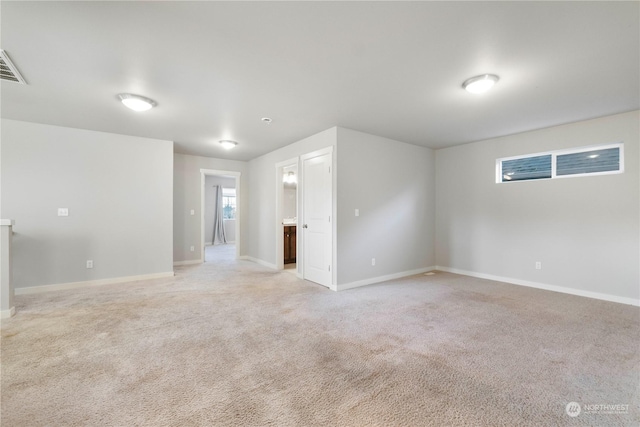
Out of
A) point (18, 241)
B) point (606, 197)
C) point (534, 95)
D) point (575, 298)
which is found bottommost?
point (575, 298)

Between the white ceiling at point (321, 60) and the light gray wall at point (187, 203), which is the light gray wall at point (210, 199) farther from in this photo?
the white ceiling at point (321, 60)

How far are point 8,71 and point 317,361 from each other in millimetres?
3914

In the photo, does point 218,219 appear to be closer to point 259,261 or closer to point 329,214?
point 259,261

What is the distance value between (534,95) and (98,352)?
517 cm

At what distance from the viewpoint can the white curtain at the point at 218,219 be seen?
10.4 metres

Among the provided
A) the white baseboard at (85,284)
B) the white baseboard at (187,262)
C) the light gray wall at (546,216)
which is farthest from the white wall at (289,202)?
the light gray wall at (546,216)

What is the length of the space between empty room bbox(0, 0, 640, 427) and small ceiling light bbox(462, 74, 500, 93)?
3 cm

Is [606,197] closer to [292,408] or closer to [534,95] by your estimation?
[534,95]

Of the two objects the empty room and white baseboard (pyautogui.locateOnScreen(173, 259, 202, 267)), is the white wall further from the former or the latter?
white baseboard (pyautogui.locateOnScreen(173, 259, 202, 267))

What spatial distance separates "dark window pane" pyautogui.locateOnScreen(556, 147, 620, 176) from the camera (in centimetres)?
400

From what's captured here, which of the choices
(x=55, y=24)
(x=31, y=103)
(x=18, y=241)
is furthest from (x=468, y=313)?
(x=18, y=241)

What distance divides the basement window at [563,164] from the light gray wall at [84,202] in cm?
623

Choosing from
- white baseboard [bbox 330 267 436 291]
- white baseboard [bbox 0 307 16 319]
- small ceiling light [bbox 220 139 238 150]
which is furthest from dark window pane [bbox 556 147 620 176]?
white baseboard [bbox 0 307 16 319]

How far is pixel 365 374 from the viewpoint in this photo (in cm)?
215
